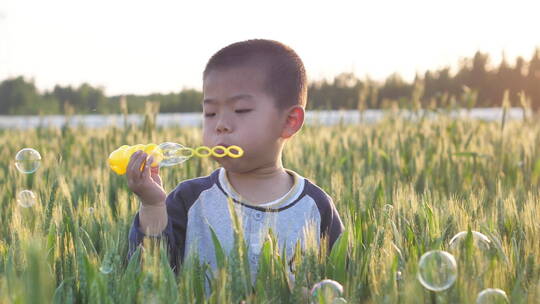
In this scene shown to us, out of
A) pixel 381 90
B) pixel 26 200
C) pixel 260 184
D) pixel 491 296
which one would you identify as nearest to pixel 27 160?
pixel 26 200

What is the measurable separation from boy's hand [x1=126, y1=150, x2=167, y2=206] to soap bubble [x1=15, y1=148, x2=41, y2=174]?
1000mm

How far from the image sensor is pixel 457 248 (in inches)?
64.4

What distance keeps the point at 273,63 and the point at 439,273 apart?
41.4 inches

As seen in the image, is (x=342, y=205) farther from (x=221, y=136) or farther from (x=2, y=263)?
(x=2, y=263)

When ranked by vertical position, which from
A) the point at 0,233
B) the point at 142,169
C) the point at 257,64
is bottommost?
the point at 0,233

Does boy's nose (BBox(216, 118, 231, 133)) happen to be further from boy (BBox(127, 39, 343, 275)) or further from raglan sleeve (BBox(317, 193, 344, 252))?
raglan sleeve (BBox(317, 193, 344, 252))

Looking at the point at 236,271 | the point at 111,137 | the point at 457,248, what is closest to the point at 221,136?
the point at 236,271

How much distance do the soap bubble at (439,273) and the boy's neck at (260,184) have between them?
2.88 feet

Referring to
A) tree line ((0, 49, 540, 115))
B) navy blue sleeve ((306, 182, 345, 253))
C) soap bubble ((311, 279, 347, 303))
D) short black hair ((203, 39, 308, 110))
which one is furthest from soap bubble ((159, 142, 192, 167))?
tree line ((0, 49, 540, 115))

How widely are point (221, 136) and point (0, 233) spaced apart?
3.36 feet

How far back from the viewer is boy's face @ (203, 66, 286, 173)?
6.93ft

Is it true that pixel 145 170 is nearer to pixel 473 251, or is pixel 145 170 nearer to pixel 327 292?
pixel 327 292

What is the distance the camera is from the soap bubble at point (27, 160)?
2.88 metres

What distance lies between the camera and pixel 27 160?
9.62 ft
